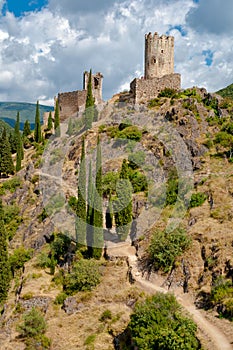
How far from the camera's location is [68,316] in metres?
31.6

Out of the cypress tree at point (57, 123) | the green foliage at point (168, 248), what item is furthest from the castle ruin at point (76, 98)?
the green foliage at point (168, 248)

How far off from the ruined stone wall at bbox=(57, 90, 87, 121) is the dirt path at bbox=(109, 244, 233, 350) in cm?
3644

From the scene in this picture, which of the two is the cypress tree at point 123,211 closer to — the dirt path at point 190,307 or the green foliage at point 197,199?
the dirt path at point 190,307

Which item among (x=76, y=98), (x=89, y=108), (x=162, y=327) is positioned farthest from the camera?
(x=76, y=98)

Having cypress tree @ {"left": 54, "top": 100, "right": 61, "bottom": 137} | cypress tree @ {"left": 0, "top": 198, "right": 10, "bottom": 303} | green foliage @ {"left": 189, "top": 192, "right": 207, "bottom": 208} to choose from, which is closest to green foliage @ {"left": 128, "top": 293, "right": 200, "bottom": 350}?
cypress tree @ {"left": 0, "top": 198, "right": 10, "bottom": 303}

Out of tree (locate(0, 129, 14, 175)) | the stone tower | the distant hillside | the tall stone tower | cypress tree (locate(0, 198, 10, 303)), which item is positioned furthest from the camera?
the distant hillside

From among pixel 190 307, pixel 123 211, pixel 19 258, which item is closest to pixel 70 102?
pixel 123 211

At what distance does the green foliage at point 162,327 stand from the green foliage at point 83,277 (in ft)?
25.9

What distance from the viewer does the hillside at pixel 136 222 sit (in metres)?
29.7

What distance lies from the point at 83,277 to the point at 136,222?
9917 mm

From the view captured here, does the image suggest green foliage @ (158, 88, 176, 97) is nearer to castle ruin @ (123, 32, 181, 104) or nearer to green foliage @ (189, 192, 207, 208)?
castle ruin @ (123, 32, 181, 104)

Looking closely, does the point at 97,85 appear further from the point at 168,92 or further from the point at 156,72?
the point at 168,92

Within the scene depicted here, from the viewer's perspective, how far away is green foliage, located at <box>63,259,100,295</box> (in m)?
33.7

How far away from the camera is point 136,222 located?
41.5 meters
